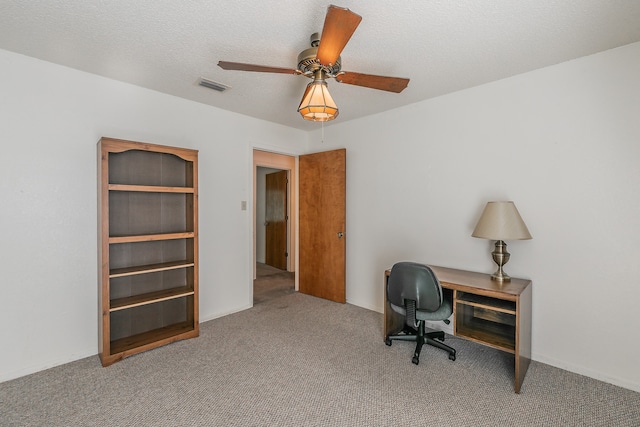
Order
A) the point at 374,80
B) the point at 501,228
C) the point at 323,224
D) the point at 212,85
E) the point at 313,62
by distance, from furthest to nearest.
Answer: the point at 323,224, the point at 212,85, the point at 501,228, the point at 374,80, the point at 313,62

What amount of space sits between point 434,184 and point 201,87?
2.53m

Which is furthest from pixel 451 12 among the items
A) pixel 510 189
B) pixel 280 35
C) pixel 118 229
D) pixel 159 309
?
pixel 159 309

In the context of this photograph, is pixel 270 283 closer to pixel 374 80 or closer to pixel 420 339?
pixel 420 339

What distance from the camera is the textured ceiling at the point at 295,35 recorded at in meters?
1.76

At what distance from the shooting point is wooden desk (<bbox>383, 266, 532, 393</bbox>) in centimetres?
216

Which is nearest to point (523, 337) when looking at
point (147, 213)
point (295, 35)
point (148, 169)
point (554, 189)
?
point (554, 189)

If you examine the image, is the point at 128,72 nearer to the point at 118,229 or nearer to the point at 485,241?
the point at 118,229

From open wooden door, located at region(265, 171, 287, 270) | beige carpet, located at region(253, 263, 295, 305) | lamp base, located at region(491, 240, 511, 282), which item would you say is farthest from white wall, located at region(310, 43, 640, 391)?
open wooden door, located at region(265, 171, 287, 270)

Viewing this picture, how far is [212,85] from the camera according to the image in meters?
2.87

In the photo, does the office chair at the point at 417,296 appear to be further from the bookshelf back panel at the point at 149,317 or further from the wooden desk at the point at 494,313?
the bookshelf back panel at the point at 149,317

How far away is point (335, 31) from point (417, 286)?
189 centimetres

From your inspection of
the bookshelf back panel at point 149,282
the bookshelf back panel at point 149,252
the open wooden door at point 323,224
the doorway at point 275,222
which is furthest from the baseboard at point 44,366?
the open wooden door at point 323,224

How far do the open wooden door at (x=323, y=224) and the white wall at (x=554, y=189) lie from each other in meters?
0.84

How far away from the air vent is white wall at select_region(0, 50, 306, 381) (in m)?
0.54
